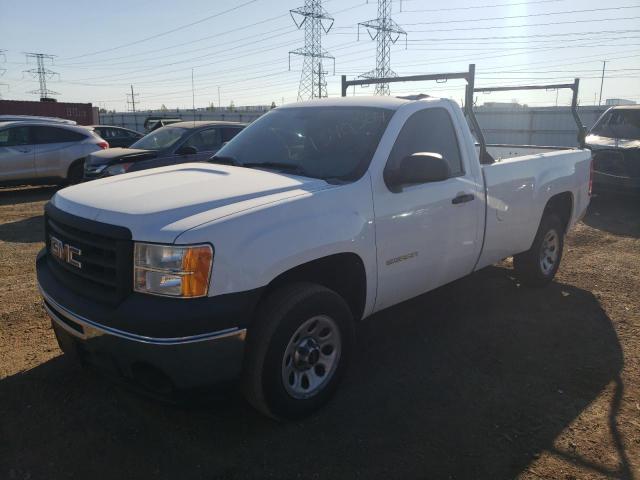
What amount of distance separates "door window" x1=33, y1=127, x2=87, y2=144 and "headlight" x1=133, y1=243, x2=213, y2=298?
11097mm

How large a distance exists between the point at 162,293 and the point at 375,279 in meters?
1.41

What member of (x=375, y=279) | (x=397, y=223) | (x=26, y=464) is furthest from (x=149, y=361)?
(x=397, y=223)

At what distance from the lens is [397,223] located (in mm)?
3529

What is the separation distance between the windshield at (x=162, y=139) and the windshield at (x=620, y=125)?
29.1 feet

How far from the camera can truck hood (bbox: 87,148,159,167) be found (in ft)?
29.4

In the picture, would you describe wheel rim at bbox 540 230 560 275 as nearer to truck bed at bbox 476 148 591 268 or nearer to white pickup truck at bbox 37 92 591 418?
truck bed at bbox 476 148 591 268

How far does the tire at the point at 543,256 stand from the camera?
18.0ft

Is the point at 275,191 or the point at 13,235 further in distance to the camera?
the point at 13,235

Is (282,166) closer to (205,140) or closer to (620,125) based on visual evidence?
(205,140)

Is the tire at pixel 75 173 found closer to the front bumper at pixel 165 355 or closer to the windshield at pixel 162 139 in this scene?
the windshield at pixel 162 139

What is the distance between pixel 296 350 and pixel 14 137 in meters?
11.2

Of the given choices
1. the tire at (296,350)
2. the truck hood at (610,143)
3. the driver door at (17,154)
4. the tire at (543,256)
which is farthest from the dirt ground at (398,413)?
the driver door at (17,154)

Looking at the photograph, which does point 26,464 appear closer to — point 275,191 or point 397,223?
point 275,191

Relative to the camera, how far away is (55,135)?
12.3 metres
